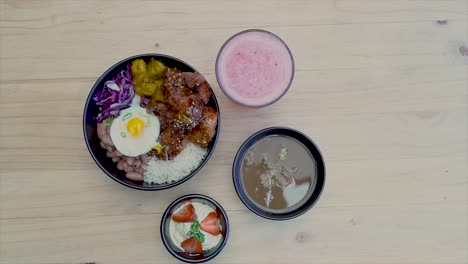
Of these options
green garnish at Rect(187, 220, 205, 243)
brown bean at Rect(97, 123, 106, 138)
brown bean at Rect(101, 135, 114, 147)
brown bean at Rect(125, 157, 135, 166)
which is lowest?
green garnish at Rect(187, 220, 205, 243)

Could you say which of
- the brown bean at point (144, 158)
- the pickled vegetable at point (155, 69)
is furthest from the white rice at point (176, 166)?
the pickled vegetable at point (155, 69)

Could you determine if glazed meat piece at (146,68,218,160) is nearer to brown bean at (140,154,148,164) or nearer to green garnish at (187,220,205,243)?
brown bean at (140,154,148,164)

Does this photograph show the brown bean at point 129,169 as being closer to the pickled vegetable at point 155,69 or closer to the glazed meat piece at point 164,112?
the glazed meat piece at point 164,112

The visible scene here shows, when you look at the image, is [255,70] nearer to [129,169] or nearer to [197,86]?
[197,86]

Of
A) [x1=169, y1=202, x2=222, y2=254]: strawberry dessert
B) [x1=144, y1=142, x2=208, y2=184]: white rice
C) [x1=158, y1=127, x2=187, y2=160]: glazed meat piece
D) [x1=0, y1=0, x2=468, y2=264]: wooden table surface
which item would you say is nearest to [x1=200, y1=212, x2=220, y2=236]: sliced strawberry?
[x1=169, y1=202, x2=222, y2=254]: strawberry dessert

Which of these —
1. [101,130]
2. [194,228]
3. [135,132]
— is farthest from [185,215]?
[101,130]

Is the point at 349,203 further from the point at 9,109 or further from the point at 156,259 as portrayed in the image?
the point at 9,109
